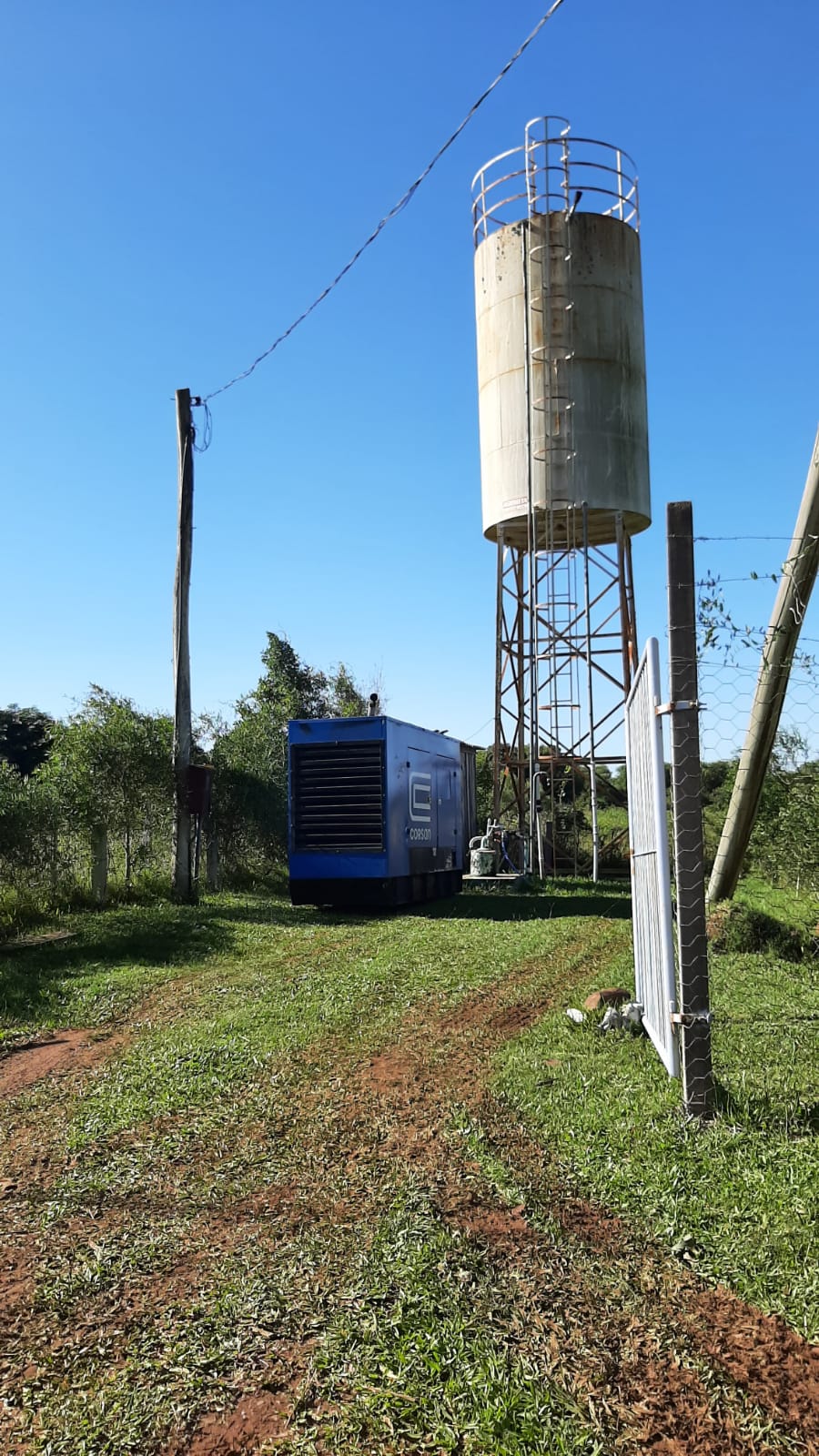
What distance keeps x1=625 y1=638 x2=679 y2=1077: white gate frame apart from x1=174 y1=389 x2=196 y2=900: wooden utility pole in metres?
10.3

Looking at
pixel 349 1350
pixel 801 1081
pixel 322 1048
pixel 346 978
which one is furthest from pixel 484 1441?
pixel 346 978

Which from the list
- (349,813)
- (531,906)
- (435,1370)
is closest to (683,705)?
(435,1370)

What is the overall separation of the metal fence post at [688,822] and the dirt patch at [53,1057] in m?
4.04

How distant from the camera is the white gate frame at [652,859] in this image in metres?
5.12

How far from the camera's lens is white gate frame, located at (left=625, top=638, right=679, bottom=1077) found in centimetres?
512

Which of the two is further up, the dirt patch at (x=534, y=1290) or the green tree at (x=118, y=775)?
the green tree at (x=118, y=775)

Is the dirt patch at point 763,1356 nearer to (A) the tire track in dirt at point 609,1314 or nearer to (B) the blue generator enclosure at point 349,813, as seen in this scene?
(A) the tire track in dirt at point 609,1314

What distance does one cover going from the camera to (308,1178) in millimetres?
4629

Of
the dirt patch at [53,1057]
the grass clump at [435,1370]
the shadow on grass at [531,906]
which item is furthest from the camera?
the shadow on grass at [531,906]

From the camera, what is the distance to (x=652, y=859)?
5.71 meters

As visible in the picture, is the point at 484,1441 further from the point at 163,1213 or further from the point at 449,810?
the point at 449,810

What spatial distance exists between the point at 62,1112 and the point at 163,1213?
6.02ft

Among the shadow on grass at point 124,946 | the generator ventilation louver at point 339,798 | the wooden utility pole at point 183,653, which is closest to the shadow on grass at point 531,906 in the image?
the generator ventilation louver at point 339,798

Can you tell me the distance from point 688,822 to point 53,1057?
15.8ft
